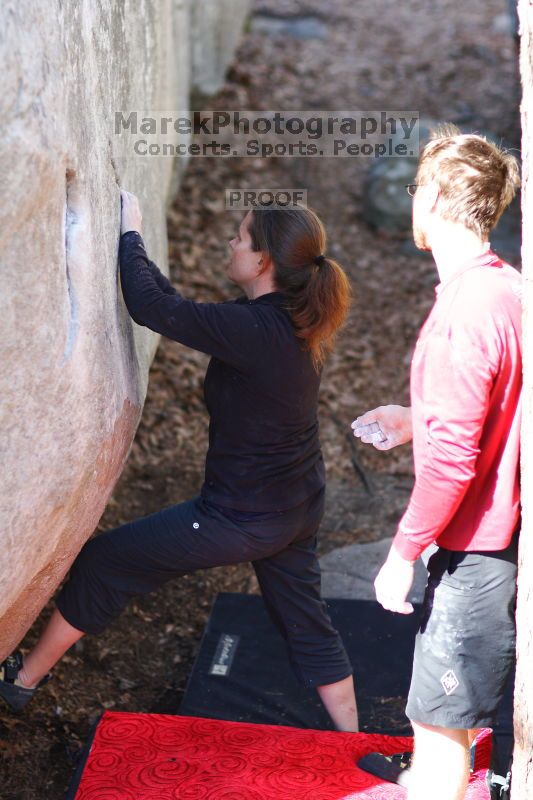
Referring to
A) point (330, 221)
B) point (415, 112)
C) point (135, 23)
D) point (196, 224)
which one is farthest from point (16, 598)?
point (415, 112)

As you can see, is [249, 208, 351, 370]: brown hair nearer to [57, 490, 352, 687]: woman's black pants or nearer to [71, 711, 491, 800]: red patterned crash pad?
[57, 490, 352, 687]: woman's black pants

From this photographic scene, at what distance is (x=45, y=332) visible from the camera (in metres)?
2.46

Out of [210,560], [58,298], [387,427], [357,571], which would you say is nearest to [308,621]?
[210,560]

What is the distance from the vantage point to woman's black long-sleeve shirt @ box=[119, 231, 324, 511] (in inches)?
116

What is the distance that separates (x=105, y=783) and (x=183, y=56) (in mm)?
5845

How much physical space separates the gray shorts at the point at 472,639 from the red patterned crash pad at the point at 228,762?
531 mm

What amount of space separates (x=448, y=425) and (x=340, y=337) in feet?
15.5

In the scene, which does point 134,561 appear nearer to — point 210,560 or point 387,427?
point 210,560

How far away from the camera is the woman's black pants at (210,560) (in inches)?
123

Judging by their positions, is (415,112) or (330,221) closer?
(330,221)

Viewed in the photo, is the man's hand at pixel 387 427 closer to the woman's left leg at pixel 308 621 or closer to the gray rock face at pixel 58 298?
the woman's left leg at pixel 308 621

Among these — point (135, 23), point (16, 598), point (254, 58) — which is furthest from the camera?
point (254, 58)

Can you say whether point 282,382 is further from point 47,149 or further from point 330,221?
point 330,221

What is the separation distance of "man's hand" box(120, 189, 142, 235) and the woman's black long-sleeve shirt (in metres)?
0.05
